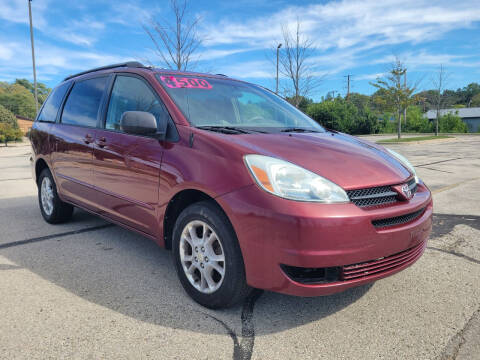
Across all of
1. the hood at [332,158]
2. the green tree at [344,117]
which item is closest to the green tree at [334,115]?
the green tree at [344,117]

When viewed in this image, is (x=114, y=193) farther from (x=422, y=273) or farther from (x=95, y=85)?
(x=422, y=273)

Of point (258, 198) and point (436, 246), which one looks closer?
point (258, 198)

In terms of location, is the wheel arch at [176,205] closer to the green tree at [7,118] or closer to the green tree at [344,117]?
the green tree at [7,118]

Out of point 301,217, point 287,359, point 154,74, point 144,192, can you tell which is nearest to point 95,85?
point 154,74

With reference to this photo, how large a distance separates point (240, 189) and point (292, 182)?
1.02 feet

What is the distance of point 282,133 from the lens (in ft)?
9.49

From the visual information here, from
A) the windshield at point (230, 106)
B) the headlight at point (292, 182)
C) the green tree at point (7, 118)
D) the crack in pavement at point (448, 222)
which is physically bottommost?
the crack in pavement at point (448, 222)

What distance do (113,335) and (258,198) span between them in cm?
120

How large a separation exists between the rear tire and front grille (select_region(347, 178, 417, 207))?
3628 mm

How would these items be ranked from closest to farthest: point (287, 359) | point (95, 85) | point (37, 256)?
point (287, 359) → point (37, 256) → point (95, 85)

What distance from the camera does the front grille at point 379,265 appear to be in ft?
7.00

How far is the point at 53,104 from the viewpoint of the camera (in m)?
4.64

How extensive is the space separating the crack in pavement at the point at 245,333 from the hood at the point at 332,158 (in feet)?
3.44

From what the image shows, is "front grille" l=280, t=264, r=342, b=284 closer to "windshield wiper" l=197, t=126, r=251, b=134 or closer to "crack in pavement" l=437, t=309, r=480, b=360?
"crack in pavement" l=437, t=309, r=480, b=360
